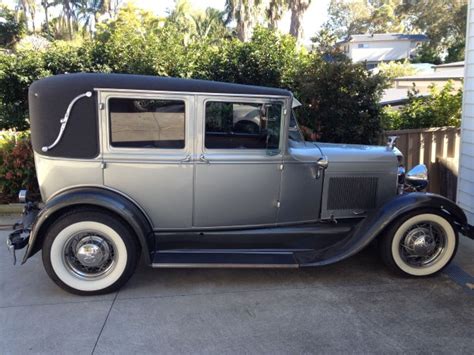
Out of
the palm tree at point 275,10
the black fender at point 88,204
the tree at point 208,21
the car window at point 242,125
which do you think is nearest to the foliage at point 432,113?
the car window at point 242,125

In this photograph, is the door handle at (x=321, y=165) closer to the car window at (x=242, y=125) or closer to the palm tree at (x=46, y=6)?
the car window at (x=242, y=125)

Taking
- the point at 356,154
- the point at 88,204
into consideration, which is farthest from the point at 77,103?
Answer: the point at 356,154

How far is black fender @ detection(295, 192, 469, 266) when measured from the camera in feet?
13.5

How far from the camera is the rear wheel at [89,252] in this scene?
389cm

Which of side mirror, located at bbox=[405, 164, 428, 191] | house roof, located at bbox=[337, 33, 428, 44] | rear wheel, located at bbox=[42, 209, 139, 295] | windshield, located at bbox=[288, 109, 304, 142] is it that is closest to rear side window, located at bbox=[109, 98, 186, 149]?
rear wheel, located at bbox=[42, 209, 139, 295]

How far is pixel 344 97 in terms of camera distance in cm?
728

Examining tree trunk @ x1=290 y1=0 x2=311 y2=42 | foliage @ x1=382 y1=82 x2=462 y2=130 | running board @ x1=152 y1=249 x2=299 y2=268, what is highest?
tree trunk @ x1=290 y1=0 x2=311 y2=42

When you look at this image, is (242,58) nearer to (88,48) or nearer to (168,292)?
(88,48)

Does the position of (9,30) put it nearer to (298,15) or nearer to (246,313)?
(298,15)

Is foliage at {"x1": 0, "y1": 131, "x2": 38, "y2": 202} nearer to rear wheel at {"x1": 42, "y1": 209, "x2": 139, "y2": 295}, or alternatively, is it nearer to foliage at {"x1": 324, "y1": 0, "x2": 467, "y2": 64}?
rear wheel at {"x1": 42, "y1": 209, "x2": 139, "y2": 295}

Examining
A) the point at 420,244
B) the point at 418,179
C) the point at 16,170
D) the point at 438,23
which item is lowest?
the point at 420,244

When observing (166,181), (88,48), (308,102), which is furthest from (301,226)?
(88,48)

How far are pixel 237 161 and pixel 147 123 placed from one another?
0.89 m

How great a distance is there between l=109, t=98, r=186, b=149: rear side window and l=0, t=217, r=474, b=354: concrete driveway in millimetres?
1356
